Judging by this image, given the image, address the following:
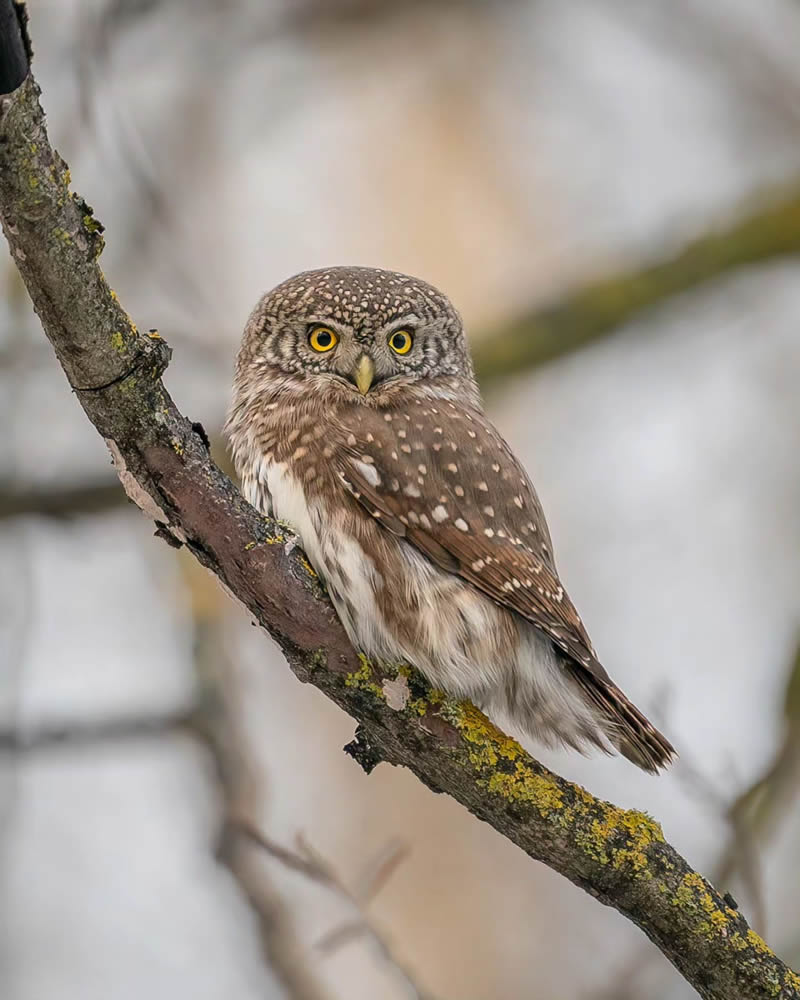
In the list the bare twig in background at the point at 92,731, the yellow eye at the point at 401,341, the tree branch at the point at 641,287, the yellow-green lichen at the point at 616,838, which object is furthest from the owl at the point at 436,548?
the tree branch at the point at 641,287

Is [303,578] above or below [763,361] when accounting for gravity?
below

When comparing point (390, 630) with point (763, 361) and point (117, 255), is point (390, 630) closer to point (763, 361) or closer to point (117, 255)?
point (117, 255)

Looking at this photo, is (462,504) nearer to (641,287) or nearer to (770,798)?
(770,798)

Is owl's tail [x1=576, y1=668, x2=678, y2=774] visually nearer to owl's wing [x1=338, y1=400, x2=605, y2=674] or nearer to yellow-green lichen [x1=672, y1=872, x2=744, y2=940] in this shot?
owl's wing [x1=338, y1=400, x2=605, y2=674]

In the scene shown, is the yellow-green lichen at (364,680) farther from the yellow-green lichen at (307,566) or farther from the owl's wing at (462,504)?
the owl's wing at (462,504)

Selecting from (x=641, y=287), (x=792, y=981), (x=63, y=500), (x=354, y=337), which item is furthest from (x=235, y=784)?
(x=641, y=287)

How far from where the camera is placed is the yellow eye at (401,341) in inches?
198

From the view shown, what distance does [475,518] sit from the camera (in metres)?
4.23

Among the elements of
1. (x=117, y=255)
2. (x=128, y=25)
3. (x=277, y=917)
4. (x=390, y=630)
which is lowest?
(x=277, y=917)

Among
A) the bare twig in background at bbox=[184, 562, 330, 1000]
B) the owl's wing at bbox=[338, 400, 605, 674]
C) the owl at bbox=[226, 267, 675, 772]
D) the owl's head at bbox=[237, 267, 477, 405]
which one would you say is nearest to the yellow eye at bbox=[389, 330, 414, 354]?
the owl's head at bbox=[237, 267, 477, 405]

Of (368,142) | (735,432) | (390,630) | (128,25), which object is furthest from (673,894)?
(368,142)

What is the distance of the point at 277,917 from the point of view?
4.54 m

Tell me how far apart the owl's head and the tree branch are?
96cm

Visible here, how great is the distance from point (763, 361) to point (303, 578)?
6.68 meters
